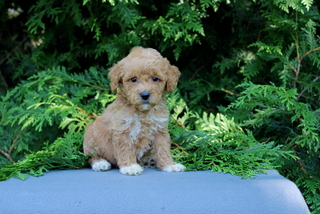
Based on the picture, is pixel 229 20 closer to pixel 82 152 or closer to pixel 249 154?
pixel 249 154

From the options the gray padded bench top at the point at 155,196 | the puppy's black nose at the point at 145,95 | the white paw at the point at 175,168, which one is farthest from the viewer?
the white paw at the point at 175,168

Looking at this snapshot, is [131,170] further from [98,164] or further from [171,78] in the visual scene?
[171,78]

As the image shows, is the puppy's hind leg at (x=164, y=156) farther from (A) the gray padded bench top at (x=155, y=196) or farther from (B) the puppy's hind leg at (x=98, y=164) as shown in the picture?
(B) the puppy's hind leg at (x=98, y=164)

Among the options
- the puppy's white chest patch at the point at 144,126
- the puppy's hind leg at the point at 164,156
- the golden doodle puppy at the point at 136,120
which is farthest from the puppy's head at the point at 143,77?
the puppy's hind leg at the point at 164,156

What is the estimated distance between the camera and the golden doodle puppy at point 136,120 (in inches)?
129

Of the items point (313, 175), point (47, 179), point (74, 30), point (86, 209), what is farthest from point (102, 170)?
point (74, 30)

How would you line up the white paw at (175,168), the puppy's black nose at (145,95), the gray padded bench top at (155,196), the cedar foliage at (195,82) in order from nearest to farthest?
the gray padded bench top at (155,196)
the puppy's black nose at (145,95)
the white paw at (175,168)
the cedar foliage at (195,82)

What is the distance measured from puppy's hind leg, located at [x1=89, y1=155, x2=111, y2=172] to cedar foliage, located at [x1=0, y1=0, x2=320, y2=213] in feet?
0.55

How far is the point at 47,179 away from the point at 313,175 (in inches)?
103

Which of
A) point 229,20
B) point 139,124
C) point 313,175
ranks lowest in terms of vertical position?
point 313,175

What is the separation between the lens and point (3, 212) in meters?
2.61

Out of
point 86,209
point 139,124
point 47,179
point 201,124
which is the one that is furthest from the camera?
point 201,124

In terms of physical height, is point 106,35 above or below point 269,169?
above

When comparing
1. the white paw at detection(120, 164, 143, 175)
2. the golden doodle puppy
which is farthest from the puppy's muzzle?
the white paw at detection(120, 164, 143, 175)
